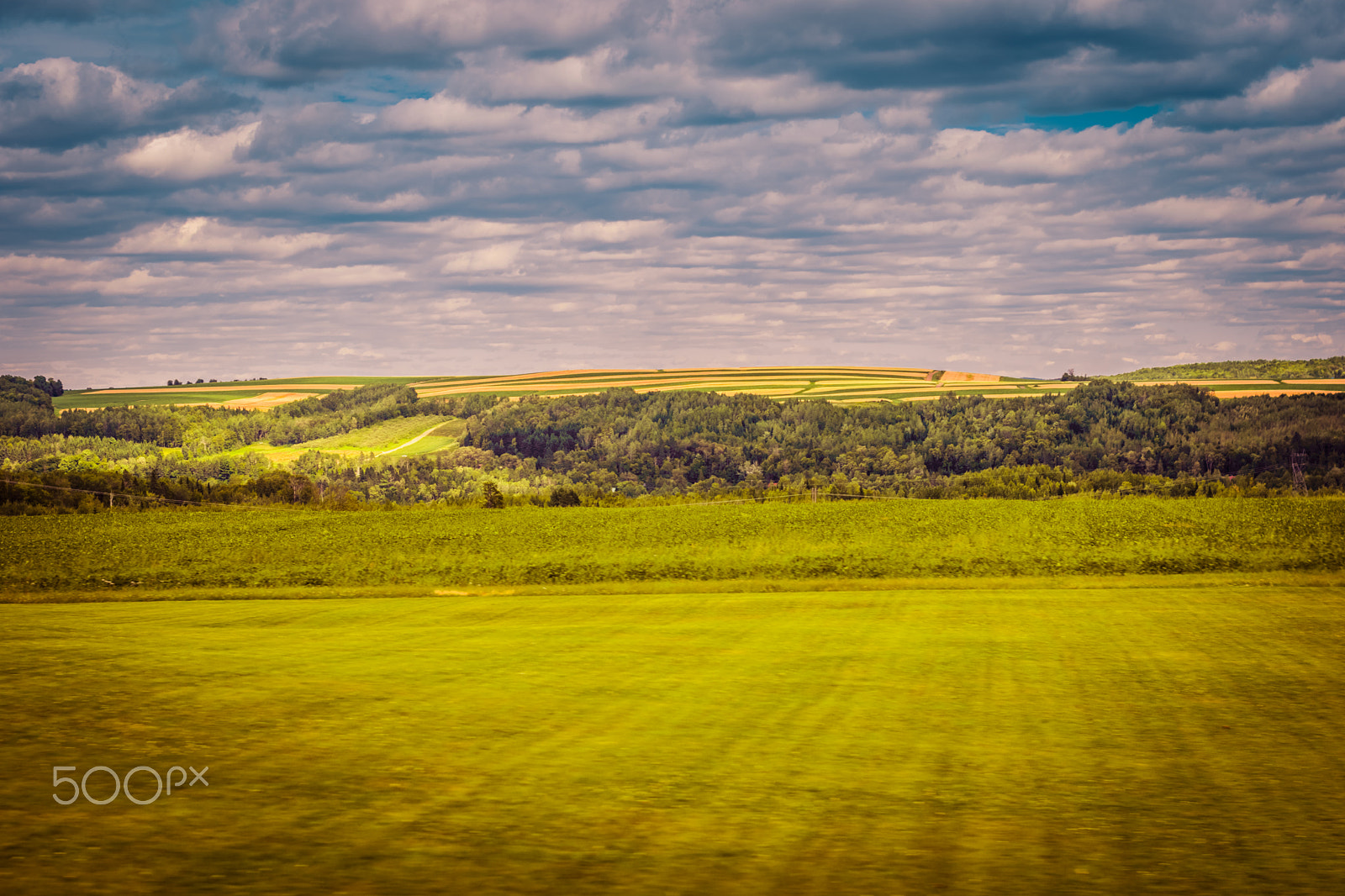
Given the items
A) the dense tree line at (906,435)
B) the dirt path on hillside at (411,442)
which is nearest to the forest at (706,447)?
the dense tree line at (906,435)

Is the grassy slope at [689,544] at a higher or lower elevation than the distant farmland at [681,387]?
lower

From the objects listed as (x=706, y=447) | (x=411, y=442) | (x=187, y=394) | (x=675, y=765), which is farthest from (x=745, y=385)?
(x=675, y=765)

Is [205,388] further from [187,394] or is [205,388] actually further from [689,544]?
[689,544]

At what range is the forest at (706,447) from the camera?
83375 mm

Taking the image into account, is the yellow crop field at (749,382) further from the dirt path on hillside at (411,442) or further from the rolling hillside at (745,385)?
the dirt path on hillside at (411,442)

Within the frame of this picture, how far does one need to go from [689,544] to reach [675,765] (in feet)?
101

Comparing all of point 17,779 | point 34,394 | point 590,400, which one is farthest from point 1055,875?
point 34,394

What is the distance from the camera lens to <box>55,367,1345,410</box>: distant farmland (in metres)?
133

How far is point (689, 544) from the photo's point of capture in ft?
124

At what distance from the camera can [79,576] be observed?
3222 cm

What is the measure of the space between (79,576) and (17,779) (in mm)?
31597

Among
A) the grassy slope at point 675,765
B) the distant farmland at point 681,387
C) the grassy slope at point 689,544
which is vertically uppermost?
the distant farmland at point 681,387

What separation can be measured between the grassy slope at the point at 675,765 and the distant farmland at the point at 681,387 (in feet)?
388

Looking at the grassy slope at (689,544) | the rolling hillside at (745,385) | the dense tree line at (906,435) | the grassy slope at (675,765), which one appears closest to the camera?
the grassy slope at (675,765)
